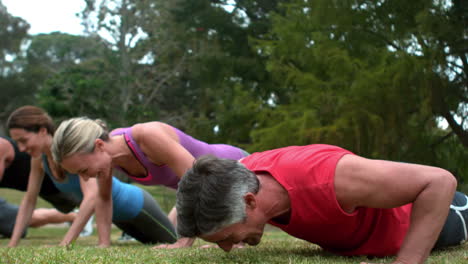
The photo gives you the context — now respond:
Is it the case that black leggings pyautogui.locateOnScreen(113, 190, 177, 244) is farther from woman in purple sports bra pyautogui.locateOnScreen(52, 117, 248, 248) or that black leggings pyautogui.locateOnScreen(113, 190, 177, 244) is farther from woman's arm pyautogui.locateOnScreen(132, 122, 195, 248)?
woman's arm pyautogui.locateOnScreen(132, 122, 195, 248)

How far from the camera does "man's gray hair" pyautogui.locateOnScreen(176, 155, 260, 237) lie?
2273 millimetres

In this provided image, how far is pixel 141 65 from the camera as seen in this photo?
20875 millimetres

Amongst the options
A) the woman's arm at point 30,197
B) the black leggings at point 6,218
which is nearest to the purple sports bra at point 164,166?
the woman's arm at point 30,197

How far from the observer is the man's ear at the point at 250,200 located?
2346mm

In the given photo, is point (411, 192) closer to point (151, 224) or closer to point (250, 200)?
point (250, 200)

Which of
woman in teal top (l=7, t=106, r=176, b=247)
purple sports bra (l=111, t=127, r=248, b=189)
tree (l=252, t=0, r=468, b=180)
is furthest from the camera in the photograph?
tree (l=252, t=0, r=468, b=180)

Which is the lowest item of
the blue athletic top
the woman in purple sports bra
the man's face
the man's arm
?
the blue athletic top

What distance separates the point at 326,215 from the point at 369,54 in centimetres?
508

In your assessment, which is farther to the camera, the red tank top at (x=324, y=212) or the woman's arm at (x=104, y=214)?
the woman's arm at (x=104, y=214)

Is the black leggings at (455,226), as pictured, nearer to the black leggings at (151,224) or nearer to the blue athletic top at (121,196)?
the black leggings at (151,224)

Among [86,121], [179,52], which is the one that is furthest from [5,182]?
[179,52]

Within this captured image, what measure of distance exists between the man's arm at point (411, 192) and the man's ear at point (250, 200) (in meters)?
0.38

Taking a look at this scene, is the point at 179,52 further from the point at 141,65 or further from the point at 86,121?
the point at 86,121

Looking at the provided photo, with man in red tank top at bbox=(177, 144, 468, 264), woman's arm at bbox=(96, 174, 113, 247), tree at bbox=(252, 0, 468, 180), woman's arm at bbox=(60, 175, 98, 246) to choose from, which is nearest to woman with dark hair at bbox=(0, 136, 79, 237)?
woman's arm at bbox=(60, 175, 98, 246)
